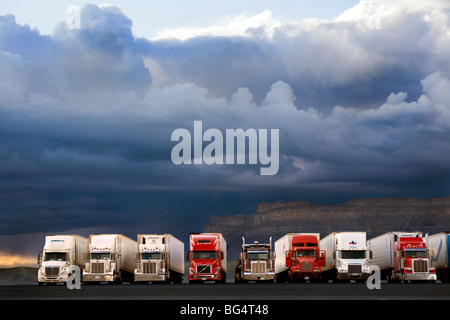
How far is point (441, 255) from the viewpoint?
74.1m

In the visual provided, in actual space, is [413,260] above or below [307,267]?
above

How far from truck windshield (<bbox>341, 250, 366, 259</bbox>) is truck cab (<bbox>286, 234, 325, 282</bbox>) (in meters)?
2.22

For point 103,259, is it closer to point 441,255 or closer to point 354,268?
point 354,268

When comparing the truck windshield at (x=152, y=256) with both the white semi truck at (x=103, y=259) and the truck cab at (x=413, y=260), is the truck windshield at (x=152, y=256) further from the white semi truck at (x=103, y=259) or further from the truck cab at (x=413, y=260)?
the truck cab at (x=413, y=260)

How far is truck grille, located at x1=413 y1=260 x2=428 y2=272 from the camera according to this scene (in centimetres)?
6925

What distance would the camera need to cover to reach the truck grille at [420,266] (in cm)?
6925

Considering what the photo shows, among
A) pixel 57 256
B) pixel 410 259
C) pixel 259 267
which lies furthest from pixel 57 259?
pixel 410 259

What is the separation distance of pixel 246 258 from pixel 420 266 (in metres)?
17.8

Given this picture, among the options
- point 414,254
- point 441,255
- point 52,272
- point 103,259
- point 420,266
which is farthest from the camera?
point 441,255

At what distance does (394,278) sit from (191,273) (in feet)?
70.5

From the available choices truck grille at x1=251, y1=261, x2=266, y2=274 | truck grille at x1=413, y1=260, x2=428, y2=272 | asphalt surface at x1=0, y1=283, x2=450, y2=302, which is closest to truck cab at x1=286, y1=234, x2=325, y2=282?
truck grille at x1=251, y1=261, x2=266, y2=274
